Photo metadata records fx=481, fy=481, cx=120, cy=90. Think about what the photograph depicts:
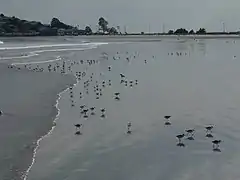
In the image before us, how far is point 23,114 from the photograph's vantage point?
17.0 m

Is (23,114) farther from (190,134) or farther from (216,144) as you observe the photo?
(216,144)

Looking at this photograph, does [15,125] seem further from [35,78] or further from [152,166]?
[35,78]

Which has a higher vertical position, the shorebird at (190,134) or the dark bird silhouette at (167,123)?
the shorebird at (190,134)

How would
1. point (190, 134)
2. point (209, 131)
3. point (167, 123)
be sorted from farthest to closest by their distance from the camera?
1. point (167, 123)
2. point (209, 131)
3. point (190, 134)

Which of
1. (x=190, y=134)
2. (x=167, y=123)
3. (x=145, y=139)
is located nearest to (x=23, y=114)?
(x=167, y=123)

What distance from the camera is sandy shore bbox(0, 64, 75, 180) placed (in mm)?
11469

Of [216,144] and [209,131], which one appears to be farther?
[209,131]

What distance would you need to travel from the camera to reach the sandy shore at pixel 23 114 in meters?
11.5

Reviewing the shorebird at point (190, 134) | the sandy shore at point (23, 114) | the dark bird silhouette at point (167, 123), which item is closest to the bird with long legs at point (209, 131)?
the shorebird at point (190, 134)

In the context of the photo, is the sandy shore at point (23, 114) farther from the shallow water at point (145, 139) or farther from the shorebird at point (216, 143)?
the shorebird at point (216, 143)

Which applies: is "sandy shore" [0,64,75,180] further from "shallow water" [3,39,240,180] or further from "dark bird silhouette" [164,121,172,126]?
"dark bird silhouette" [164,121,172,126]

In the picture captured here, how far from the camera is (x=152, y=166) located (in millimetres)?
10953

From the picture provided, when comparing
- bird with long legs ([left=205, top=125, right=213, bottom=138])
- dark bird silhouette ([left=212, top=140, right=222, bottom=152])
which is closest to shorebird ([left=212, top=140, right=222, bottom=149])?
dark bird silhouette ([left=212, top=140, right=222, bottom=152])

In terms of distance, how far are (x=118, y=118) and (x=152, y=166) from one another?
5.40 metres
